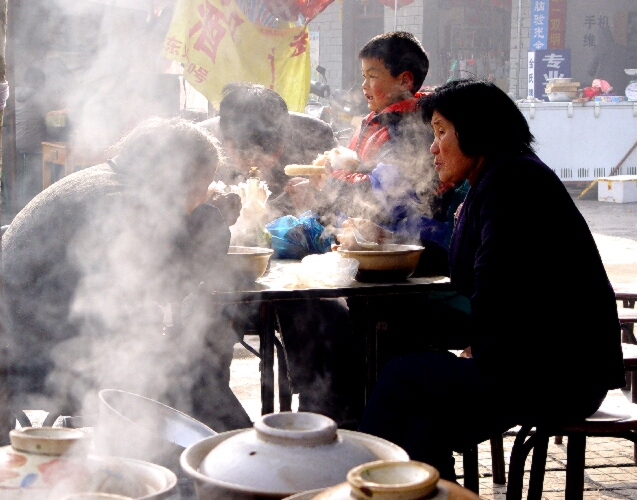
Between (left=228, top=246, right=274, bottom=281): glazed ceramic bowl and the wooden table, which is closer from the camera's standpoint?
the wooden table

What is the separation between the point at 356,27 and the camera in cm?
2022

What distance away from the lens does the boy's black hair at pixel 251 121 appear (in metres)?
4.57

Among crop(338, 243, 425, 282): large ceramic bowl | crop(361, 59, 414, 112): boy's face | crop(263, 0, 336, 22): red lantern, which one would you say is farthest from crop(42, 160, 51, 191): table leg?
crop(338, 243, 425, 282): large ceramic bowl

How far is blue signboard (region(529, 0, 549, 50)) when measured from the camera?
56.9 feet

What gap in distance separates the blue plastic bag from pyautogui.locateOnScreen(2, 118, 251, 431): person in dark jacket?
3.12 feet

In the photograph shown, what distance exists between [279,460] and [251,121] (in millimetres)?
3318

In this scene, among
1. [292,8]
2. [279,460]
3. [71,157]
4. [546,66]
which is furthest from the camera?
[546,66]

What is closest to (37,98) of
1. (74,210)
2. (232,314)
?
(232,314)

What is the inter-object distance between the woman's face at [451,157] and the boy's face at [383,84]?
4.02ft

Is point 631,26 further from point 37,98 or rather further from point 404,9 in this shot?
point 37,98

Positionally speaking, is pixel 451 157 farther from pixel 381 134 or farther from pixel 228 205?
pixel 381 134

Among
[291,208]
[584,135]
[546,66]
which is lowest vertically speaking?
[291,208]

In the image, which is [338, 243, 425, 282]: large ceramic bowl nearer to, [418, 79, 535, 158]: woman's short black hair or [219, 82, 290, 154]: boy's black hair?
[418, 79, 535, 158]: woman's short black hair

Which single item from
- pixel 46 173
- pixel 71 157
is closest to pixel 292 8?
pixel 71 157
